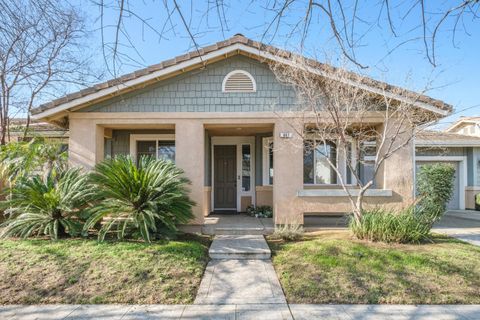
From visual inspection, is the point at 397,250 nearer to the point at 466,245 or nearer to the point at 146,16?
the point at 466,245

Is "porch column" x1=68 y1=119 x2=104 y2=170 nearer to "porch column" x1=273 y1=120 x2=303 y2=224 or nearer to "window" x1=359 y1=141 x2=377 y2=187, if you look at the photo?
"porch column" x1=273 y1=120 x2=303 y2=224

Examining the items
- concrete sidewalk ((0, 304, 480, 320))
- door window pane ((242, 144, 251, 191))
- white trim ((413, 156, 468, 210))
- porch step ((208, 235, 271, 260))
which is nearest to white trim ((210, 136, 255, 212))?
door window pane ((242, 144, 251, 191))

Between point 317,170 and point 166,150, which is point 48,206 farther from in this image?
point 317,170

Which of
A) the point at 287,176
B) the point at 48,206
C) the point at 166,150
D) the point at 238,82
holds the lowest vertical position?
the point at 48,206

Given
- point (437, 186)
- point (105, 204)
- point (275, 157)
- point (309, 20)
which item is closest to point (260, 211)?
point (275, 157)

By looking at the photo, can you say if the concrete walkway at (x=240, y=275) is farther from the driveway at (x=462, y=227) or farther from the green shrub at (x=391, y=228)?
the driveway at (x=462, y=227)

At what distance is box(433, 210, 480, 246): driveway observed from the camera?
26.0ft

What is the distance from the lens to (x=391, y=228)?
6766mm

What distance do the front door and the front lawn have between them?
5.06 metres

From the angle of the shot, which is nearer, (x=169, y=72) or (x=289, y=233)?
(x=289, y=233)

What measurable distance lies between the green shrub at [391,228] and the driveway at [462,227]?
1.58 m

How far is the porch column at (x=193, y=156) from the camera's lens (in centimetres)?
830

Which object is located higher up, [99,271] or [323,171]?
[323,171]

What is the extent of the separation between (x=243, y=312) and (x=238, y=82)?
20.0ft
